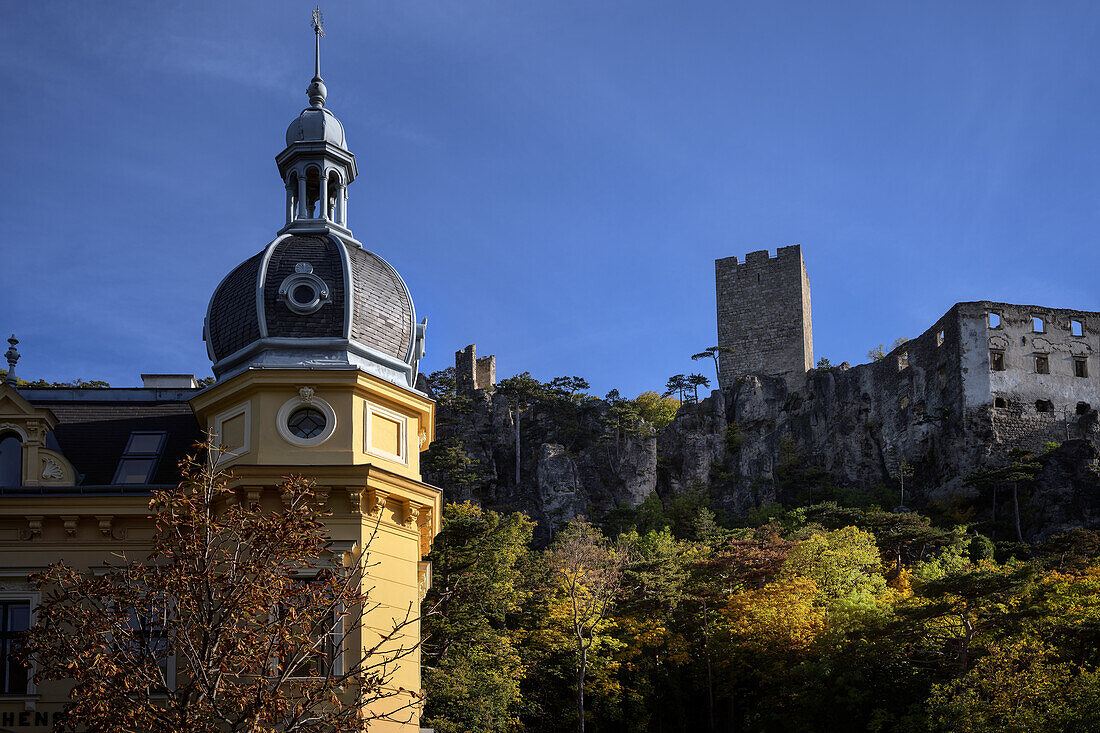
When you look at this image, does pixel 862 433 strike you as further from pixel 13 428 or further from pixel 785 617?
pixel 13 428

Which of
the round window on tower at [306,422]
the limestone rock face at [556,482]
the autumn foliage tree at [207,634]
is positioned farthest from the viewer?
the limestone rock face at [556,482]

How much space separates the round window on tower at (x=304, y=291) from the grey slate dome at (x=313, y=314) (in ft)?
0.06

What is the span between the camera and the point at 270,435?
22656 mm

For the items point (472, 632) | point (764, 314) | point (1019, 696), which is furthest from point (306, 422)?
point (764, 314)

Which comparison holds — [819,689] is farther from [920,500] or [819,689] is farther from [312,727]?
[920,500]

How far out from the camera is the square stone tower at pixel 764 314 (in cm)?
8875

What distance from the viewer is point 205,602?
16469 mm

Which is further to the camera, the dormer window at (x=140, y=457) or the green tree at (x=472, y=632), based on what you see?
the green tree at (x=472, y=632)

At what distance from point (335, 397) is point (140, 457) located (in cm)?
427

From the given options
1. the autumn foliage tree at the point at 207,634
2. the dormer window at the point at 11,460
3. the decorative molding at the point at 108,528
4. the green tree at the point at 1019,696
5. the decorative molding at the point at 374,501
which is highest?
the dormer window at the point at 11,460

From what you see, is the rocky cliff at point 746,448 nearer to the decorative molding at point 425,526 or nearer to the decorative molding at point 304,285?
the decorative molding at point 425,526

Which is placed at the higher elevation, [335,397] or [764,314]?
[764,314]

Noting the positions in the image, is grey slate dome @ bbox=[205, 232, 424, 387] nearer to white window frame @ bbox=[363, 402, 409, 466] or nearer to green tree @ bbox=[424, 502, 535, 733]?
white window frame @ bbox=[363, 402, 409, 466]

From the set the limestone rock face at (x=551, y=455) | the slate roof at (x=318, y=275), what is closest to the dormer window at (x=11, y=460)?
the slate roof at (x=318, y=275)
